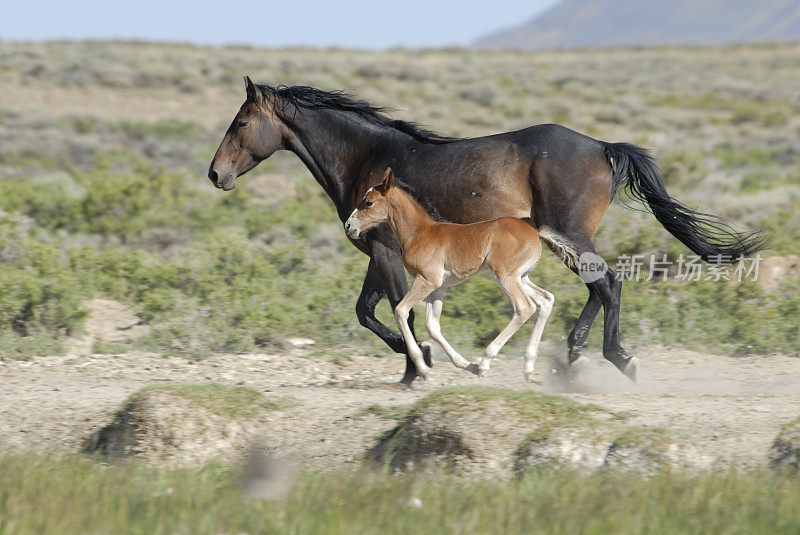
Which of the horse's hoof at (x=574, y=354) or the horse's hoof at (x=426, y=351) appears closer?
the horse's hoof at (x=574, y=354)

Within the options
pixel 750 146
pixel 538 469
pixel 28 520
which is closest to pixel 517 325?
pixel 538 469

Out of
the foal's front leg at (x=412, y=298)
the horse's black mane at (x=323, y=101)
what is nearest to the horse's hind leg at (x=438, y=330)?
the foal's front leg at (x=412, y=298)

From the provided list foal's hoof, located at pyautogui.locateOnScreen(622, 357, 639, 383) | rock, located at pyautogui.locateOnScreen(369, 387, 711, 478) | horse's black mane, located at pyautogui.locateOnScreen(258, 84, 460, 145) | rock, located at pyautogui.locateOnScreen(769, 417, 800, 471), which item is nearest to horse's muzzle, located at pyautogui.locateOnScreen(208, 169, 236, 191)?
horse's black mane, located at pyautogui.locateOnScreen(258, 84, 460, 145)

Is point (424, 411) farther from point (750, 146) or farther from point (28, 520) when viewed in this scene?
point (750, 146)

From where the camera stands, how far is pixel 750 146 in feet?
99.6

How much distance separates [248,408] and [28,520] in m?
2.25

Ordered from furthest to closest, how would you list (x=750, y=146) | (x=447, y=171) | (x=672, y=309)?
(x=750, y=146) → (x=672, y=309) → (x=447, y=171)

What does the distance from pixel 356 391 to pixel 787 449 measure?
10.6 ft

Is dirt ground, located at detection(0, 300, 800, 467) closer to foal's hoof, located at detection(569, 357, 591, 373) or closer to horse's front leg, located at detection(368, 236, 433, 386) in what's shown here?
foal's hoof, located at detection(569, 357, 591, 373)

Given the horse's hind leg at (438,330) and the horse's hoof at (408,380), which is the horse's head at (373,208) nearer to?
the horse's hind leg at (438,330)

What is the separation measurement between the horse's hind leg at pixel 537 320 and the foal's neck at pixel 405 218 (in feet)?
2.85

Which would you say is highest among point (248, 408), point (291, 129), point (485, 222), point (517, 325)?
point (291, 129)

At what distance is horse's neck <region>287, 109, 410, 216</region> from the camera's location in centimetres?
741

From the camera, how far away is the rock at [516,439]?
5.25 metres
